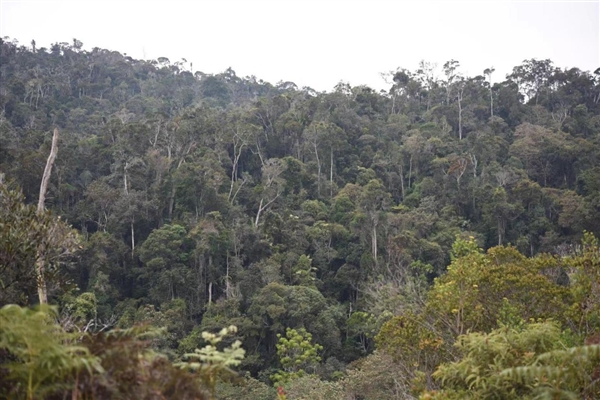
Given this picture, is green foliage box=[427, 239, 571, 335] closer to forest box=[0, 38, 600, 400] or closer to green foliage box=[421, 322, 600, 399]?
forest box=[0, 38, 600, 400]

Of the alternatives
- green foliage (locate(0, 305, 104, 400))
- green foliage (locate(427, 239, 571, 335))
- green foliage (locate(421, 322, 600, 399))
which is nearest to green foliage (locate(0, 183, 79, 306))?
green foliage (locate(0, 305, 104, 400))

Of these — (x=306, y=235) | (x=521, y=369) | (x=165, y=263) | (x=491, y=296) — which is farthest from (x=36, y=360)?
(x=306, y=235)

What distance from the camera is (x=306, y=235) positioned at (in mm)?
24719

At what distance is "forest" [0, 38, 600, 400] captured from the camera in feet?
14.9

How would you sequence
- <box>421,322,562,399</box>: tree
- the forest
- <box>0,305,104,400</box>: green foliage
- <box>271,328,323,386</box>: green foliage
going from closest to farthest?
1. <box>0,305,104,400</box>: green foliage
2. <box>421,322,562,399</box>: tree
3. the forest
4. <box>271,328,323,386</box>: green foliage

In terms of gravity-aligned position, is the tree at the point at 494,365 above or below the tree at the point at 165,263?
above

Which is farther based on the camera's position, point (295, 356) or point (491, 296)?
point (295, 356)

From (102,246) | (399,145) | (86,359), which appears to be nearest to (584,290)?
(86,359)

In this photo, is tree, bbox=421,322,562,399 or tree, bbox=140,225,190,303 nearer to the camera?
tree, bbox=421,322,562,399

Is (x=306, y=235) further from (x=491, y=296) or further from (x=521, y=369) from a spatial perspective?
(x=521, y=369)

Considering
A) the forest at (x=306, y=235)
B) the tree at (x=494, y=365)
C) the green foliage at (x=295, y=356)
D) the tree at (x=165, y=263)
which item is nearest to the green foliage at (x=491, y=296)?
the forest at (x=306, y=235)

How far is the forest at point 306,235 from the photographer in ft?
14.9

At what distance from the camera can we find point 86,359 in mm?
2404

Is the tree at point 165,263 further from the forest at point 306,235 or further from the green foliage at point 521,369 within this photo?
the green foliage at point 521,369
